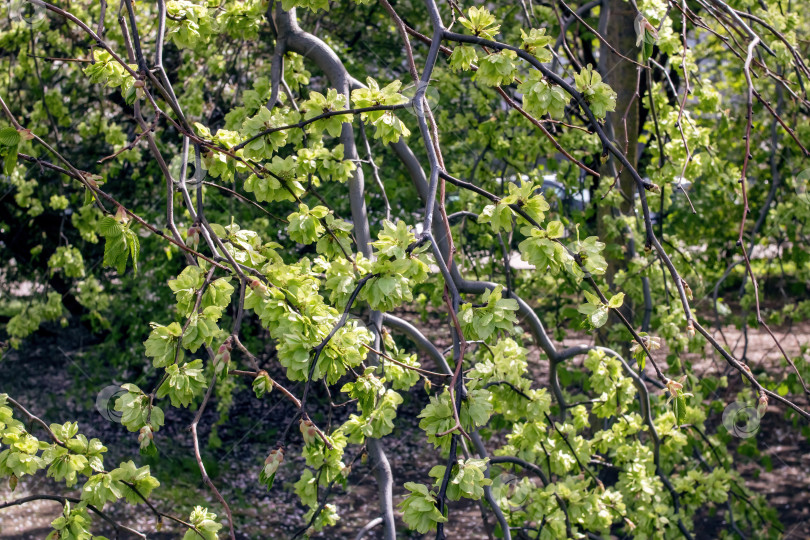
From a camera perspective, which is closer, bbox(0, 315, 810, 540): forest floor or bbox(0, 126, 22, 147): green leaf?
bbox(0, 126, 22, 147): green leaf

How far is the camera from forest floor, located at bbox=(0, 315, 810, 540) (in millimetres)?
5023

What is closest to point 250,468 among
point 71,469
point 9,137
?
point 71,469

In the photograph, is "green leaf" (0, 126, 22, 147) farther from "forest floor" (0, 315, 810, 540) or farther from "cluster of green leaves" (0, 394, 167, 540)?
"forest floor" (0, 315, 810, 540)

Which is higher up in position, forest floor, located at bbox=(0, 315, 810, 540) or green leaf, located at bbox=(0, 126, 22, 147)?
green leaf, located at bbox=(0, 126, 22, 147)

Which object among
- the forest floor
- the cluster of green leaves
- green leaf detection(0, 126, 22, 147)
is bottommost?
the forest floor

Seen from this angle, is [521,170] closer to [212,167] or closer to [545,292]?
[545,292]

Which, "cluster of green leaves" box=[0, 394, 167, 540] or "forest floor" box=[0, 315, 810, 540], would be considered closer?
"cluster of green leaves" box=[0, 394, 167, 540]

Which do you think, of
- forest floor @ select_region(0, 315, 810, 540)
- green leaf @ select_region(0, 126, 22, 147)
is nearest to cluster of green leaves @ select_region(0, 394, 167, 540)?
green leaf @ select_region(0, 126, 22, 147)

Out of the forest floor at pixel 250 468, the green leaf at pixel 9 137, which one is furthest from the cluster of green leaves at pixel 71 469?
the forest floor at pixel 250 468

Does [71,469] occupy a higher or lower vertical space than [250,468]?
higher

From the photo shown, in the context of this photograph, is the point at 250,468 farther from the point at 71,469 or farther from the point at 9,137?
the point at 9,137

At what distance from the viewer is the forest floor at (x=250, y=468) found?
5023 mm

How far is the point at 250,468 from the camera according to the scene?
582cm

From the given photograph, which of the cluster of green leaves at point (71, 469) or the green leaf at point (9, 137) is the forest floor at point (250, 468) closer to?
the cluster of green leaves at point (71, 469)
